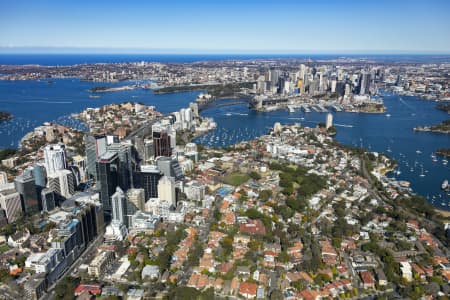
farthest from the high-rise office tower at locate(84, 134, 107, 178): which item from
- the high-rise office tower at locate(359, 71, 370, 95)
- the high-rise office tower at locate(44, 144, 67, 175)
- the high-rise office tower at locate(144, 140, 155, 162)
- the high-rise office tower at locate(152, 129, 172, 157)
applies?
the high-rise office tower at locate(359, 71, 370, 95)

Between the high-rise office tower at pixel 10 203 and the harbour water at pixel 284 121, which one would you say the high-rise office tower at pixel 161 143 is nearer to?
the harbour water at pixel 284 121

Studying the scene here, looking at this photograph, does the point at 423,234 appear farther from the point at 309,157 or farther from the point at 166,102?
the point at 166,102

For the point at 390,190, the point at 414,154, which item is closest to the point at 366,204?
the point at 390,190

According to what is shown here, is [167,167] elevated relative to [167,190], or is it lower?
elevated

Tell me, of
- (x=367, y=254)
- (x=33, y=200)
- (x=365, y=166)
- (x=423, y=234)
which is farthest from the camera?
(x=365, y=166)

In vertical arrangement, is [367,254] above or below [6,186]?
below

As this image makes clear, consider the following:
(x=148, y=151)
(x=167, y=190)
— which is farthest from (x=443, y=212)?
(x=148, y=151)

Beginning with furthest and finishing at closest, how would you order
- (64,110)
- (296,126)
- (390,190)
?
(64,110), (296,126), (390,190)

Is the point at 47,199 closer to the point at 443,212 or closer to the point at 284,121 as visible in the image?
the point at 443,212
